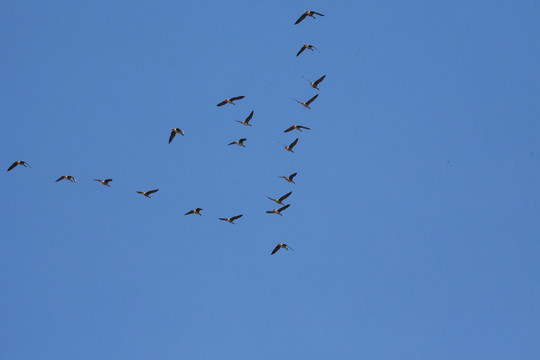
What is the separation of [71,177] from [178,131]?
11451mm

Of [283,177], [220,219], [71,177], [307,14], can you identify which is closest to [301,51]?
[307,14]

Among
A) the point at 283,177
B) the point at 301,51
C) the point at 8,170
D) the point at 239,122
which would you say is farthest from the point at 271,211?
the point at 8,170

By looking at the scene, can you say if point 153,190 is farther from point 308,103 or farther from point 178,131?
point 308,103

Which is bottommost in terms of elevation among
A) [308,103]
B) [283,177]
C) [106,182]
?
[106,182]

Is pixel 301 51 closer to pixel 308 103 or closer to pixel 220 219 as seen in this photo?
pixel 308 103

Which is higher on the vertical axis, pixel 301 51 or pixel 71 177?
pixel 301 51

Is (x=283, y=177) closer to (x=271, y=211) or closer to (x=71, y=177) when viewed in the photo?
(x=271, y=211)

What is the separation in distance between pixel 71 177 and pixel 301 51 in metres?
23.4

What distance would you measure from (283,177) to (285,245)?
6141mm

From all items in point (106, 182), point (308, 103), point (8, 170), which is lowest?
point (8, 170)

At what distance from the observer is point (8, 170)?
7731cm

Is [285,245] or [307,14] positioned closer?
[307,14]

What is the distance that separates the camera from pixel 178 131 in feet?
253

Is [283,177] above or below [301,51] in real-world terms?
below
